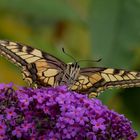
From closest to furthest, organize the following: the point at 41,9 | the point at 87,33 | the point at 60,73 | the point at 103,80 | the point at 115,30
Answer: the point at 103,80, the point at 60,73, the point at 115,30, the point at 41,9, the point at 87,33

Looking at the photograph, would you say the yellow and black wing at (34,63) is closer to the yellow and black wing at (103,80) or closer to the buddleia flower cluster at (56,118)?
the yellow and black wing at (103,80)

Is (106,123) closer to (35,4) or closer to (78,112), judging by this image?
(78,112)

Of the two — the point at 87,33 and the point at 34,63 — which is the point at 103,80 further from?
the point at 87,33

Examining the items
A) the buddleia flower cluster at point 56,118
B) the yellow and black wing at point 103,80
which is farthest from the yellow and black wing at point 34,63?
the buddleia flower cluster at point 56,118

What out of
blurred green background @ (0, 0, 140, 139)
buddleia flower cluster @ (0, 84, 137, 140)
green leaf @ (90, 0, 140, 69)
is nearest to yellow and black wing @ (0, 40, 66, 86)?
buddleia flower cluster @ (0, 84, 137, 140)

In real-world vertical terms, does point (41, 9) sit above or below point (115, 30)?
above

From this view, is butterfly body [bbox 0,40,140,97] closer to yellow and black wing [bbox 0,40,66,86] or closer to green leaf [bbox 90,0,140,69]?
yellow and black wing [bbox 0,40,66,86]

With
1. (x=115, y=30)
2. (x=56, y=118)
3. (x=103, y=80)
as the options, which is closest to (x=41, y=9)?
(x=115, y=30)
